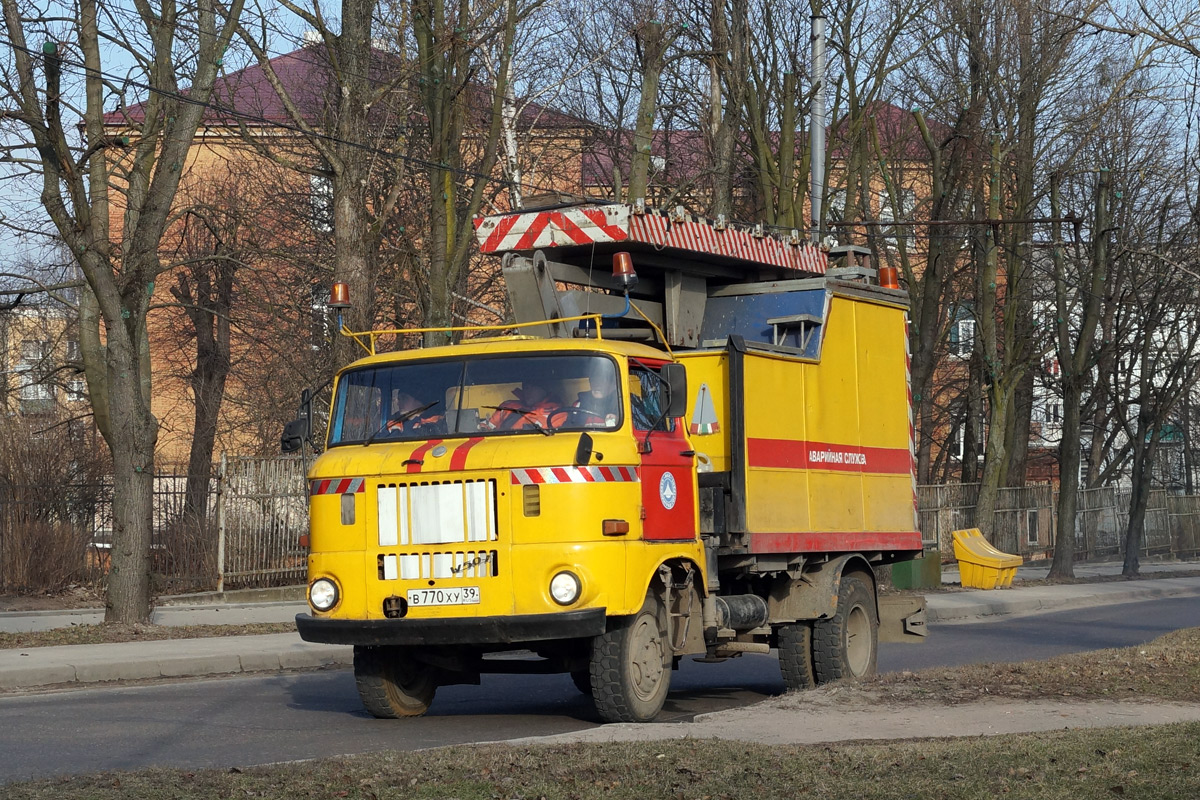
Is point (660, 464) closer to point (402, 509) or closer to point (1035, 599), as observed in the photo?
point (402, 509)

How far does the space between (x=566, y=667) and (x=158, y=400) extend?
118 ft

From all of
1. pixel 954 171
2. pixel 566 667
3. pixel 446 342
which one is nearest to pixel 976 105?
pixel 954 171

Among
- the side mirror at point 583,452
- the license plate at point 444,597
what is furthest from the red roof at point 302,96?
the side mirror at point 583,452

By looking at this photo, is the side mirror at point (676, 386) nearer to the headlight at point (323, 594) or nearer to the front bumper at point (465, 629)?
the front bumper at point (465, 629)

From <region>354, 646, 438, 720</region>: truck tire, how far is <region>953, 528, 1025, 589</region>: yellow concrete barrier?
17980 millimetres

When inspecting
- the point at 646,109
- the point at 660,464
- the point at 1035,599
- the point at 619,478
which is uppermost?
the point at 646,109

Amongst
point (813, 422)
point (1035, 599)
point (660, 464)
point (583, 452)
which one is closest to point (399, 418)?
point (583, 452)

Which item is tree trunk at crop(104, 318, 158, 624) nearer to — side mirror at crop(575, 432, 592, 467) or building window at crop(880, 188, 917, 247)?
side mirror at crop(575, 432, 592, 467)

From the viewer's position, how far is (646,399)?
32.8ft

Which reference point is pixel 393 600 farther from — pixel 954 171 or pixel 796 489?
pixel 954 171

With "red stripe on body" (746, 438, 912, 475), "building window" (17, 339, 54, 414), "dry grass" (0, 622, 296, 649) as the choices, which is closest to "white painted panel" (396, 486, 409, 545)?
"red stripe on body" (746, 438, 912, 475)

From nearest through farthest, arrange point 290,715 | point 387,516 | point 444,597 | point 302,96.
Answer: point 444,597 → point 387,516 → point 290,715 → point 302,96

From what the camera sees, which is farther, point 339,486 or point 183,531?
point 183,531

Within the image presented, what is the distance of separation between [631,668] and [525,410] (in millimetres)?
1828
